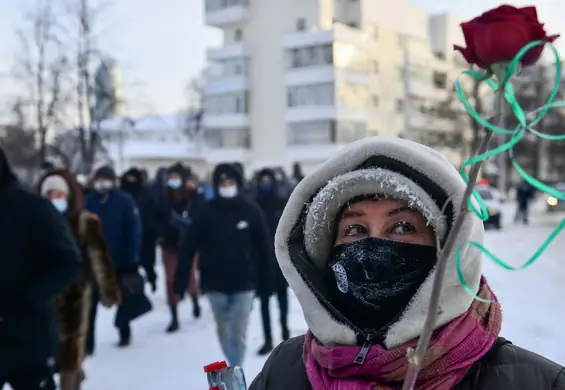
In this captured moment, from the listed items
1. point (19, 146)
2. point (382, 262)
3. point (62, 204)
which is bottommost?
point (62, 204)

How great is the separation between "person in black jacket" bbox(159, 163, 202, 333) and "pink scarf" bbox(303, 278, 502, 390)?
248 inches

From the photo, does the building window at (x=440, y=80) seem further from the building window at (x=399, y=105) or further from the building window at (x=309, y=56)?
the building window at (x=309, y=56)

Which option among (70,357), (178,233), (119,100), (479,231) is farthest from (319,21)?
(479,231)

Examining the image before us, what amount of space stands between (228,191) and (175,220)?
2.43 meters

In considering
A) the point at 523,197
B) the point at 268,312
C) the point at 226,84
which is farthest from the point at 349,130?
the point at 268,312

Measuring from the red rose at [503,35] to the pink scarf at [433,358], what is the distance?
2.62 feet

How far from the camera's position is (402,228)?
1785mm

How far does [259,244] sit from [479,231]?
460cm

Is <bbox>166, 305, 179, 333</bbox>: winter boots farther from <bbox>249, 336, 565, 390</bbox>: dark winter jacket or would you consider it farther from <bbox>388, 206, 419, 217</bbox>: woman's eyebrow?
<bbox>249, 336, 565, 390</bbox>: dark winter jacket

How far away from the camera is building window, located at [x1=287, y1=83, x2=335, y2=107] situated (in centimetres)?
4294

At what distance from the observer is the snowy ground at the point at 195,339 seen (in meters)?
6.09

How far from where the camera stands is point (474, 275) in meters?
1.53

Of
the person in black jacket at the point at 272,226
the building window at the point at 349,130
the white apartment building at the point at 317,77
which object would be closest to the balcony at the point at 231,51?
the white apartment building at the point at 317,77

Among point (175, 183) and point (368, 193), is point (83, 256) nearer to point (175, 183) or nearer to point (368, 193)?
point (175, 183)
